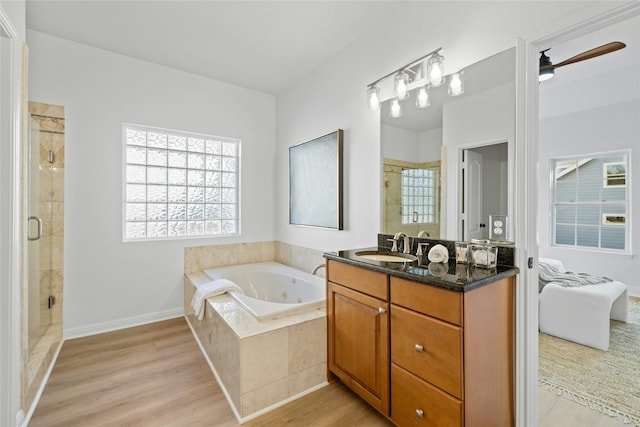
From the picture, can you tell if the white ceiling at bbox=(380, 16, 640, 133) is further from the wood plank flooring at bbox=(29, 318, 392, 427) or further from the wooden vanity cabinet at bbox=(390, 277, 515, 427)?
the wood plank flooring at bbox=(29, 318, 392, 427)

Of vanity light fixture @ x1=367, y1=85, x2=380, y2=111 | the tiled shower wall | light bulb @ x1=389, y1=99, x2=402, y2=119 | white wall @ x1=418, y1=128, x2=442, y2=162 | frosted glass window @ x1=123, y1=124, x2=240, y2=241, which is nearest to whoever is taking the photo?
white wall @ x1=418, y1=128, x2=442, y2=162

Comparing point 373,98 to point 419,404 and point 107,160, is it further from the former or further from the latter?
point 107,160

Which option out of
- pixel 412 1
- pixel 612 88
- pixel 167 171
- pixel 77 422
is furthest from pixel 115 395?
pixel 612 88

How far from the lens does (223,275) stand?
3.10 m

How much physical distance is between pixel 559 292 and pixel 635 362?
0.62 meters

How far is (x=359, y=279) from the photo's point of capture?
1.66 metres

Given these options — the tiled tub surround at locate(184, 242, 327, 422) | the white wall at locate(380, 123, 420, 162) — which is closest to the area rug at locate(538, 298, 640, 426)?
the tiled tub surround at locate(184, 242, 327, 422)

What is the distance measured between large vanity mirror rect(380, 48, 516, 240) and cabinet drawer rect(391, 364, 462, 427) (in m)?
0.88

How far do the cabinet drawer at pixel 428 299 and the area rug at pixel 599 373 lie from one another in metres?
1.34

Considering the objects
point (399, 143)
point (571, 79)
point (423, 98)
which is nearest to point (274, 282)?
point (399, 143)

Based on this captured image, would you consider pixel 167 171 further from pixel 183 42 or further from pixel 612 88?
pixel 612 88

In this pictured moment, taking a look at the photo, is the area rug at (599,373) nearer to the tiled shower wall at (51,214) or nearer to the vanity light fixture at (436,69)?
the vanity light fixture at (436,69)

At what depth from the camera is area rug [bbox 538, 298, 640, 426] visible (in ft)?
5.52

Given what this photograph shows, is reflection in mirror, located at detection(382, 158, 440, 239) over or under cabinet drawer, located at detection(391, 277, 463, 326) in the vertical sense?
over
